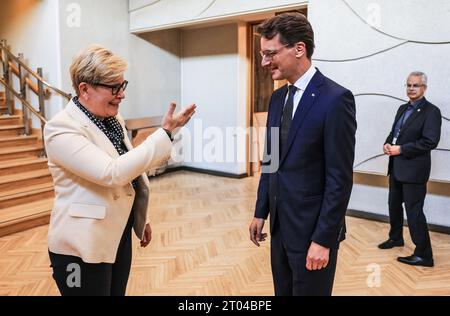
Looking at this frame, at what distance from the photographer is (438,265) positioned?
12.0ft

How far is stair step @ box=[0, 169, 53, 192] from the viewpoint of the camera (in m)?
5.21

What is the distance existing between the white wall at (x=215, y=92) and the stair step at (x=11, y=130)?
3073 mm

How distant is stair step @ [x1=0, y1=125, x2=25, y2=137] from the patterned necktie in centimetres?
574

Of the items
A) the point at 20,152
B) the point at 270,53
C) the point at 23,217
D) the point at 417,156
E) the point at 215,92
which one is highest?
the point at 215,92

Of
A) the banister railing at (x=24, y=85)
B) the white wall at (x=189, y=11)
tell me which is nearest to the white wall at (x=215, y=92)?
the white wall at (x=189, y=11)

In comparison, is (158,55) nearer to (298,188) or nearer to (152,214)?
(152,214)

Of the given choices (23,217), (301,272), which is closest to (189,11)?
(23,217)

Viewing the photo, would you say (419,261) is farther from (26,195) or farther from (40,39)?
(40,39)

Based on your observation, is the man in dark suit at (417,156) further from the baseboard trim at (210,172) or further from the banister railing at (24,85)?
the banister railing at (24,85)

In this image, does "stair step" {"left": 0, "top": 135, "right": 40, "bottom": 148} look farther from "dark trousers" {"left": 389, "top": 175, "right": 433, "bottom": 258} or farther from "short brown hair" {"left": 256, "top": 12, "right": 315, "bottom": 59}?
"short brown hair" {"left": 256, "top": 12, "right": 315, "bottom": 59}

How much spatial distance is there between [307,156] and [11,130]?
19.6 ft

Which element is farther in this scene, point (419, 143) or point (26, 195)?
point (26, 195)

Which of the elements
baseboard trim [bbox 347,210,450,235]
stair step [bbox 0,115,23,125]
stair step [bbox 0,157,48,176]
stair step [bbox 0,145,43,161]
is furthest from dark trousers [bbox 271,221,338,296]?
stair step [bbox 0,115,23,125]

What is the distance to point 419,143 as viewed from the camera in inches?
142
